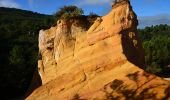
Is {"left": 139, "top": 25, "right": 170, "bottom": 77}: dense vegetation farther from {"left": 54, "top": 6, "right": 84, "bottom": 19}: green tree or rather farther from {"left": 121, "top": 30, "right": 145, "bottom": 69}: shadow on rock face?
{"left": 121, "top": 30, "right": 145, "bottom": 69}: shadow on rock face

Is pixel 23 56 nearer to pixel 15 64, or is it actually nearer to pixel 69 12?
pixel 15 64

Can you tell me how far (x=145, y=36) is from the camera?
375 feet

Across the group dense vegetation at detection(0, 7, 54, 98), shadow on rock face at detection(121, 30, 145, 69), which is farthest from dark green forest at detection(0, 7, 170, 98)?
shadow on rock face at detection(121, 30, 145, 69)

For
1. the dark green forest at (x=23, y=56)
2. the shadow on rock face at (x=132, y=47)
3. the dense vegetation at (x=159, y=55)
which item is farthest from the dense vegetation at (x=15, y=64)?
the shadow on rock face at (x=132, y=47)

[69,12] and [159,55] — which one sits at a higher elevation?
[69,12]

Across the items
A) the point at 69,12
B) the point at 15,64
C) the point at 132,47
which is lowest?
the point at 15,64

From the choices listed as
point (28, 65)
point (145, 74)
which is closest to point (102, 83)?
point (145, 74)

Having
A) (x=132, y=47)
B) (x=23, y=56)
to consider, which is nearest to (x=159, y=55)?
(x=23, y=56)

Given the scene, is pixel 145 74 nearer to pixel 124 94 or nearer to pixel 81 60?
pixel 124 94

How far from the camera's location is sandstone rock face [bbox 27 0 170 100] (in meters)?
17.9

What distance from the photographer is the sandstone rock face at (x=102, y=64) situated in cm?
1786

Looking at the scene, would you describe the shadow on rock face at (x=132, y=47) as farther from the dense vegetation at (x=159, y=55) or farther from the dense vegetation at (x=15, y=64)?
the dense vegetation at (x=159, y=55)

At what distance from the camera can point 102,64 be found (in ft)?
67.3

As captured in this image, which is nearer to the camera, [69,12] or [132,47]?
[132,47]
